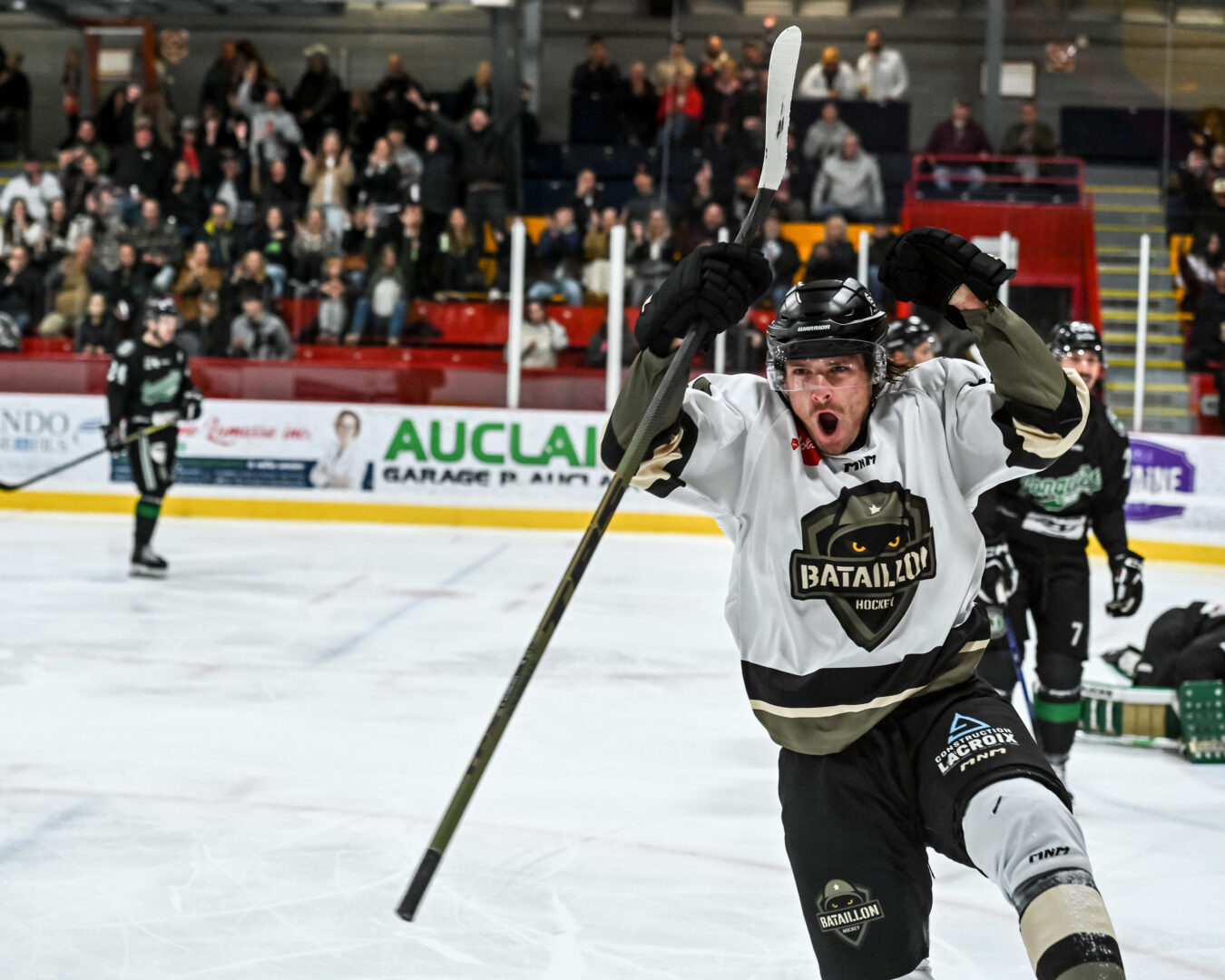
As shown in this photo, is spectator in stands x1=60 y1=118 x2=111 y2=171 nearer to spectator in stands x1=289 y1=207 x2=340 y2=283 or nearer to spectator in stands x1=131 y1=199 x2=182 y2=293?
spectator in stands x1=131 y1=199 x2=182 y2=293

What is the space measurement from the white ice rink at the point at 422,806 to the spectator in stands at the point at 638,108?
6.76m

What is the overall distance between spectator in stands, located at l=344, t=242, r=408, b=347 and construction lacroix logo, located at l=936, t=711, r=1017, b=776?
7913 millimetres

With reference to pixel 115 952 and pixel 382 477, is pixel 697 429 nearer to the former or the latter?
pixel 115 952

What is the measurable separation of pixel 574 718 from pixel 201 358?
563 cm

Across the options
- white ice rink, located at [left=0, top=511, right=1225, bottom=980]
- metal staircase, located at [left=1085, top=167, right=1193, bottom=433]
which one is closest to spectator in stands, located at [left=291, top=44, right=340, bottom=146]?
metal staircase, located at [left=1085, top=167, right=1193, bottom=433]

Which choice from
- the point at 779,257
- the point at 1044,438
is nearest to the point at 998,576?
the point at 1044,438

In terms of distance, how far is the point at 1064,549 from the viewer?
13.4ft

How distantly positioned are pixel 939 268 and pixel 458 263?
25.3 ft

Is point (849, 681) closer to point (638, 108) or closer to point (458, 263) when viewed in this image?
point (458, 263)

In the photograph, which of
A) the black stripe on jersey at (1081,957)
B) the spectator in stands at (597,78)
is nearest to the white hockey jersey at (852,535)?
the black stripe on jersey at (1081,957)

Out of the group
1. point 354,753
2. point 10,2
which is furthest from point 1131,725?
point 10,2

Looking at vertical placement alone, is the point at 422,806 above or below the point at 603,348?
below

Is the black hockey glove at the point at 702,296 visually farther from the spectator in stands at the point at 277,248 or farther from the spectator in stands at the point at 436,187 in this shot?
the spectator in stands at the point at 277,248

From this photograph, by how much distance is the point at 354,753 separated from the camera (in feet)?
14.3
